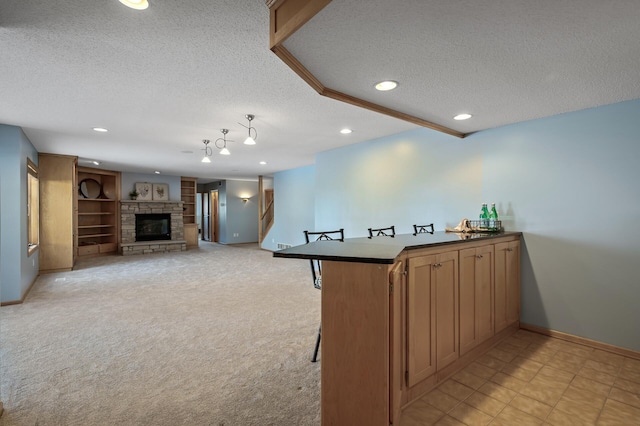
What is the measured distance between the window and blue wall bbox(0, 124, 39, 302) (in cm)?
96

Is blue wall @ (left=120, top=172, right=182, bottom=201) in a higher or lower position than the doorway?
higher

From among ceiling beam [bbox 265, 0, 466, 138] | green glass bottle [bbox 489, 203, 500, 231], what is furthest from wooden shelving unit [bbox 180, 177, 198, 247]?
ceiling beam [bbox 265, 0, 466, 138]

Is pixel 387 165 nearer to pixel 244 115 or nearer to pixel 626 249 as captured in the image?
pixel 244 115

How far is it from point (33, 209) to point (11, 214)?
1.40 m

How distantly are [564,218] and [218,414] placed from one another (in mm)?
3368

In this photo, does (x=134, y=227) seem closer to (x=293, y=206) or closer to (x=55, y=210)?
(x=55, y=210)

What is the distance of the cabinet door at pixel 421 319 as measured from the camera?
1.86m

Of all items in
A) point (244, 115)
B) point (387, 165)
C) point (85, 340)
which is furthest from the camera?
point (387, 165)

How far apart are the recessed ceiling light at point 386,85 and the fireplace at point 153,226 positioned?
9103 millimetres

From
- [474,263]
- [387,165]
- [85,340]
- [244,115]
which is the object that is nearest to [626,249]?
[474,263]

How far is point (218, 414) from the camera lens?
1827 mm

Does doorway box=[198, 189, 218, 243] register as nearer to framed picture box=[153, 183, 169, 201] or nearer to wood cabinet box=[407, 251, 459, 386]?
framed picture box=[153, 183, 169, 201]

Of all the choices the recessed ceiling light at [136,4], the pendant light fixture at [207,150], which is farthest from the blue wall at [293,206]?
the recessed ceiling light at [136,4]

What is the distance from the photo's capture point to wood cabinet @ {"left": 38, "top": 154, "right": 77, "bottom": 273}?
5906mm
